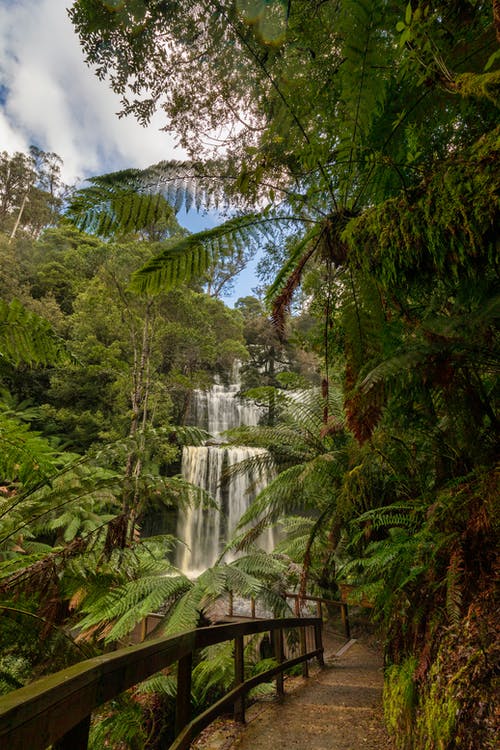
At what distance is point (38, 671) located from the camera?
1833 mm

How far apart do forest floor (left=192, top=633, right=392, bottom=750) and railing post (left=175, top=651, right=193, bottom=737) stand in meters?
0.97

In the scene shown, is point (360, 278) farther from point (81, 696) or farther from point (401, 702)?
point (401, 702)

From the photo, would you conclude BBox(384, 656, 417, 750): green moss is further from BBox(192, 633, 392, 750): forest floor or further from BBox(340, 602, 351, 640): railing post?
BBox(340, 602, 351, 640): railing post

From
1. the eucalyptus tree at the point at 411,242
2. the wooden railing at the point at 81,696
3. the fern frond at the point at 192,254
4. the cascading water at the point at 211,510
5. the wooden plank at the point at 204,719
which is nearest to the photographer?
the wooden railing at the point at 81,696

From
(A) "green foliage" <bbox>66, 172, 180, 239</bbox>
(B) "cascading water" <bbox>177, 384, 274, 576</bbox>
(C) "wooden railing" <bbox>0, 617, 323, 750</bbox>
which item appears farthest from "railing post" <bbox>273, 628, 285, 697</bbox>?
(B) "cascading water" <bbox>177, 384, 274, 576</bbox>

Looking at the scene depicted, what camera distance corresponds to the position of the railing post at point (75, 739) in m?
0.75

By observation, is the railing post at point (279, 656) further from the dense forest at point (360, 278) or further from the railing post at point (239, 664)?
the dense forest at point (360, 278)

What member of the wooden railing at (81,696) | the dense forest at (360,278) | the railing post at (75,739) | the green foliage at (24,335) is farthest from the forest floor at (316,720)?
the green foliage at (24,335)

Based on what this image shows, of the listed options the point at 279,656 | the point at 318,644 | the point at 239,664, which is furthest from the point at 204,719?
the point at 318,644

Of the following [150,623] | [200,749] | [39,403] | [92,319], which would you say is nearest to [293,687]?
[200,749]

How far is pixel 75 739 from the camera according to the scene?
0.76 meters

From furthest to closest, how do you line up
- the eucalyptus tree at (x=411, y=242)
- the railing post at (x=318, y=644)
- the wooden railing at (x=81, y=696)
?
the railing post at (x=318, y=644) < the eucalyptus tree at (x=411, y=242) < the wooden railing at (x=81, y=696)

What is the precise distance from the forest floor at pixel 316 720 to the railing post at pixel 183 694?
3.19 ft

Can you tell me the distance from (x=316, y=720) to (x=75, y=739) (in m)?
2.68
